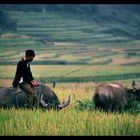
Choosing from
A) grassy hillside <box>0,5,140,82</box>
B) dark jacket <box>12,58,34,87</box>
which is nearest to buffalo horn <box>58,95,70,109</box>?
grassy hillside <box>0,5,140,82</box>

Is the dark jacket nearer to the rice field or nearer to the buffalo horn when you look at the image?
the rice field

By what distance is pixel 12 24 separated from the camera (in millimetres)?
9547

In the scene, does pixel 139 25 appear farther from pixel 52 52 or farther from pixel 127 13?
pixel 52 52

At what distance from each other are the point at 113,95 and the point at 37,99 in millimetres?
1287

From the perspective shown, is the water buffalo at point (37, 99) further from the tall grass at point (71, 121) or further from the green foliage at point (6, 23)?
the green foliage at point (6, 23)

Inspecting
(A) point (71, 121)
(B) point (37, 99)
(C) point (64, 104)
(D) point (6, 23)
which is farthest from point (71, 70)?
(D) point (6, 23)

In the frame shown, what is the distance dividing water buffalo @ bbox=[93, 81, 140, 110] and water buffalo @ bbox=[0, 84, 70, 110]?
0.53 metres

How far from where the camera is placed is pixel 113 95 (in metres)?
9.44

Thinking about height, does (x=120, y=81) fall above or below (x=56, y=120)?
above

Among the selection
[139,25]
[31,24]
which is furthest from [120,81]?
[31,24]

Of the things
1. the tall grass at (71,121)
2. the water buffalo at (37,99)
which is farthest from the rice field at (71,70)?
the water buffalo at (37,99)

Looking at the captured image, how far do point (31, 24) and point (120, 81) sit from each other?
179cm

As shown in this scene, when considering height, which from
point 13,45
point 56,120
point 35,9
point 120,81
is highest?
point 35,9

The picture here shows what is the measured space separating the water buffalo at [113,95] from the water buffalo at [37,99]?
53 cm
